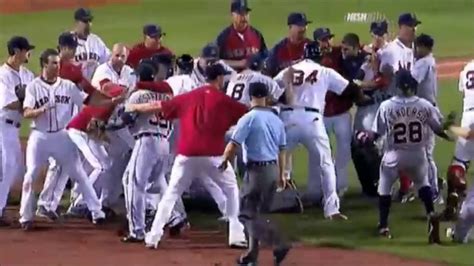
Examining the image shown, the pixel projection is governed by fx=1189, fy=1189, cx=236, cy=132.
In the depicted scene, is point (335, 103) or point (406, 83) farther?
point (335, 103)

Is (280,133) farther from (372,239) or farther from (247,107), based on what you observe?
(372,239)

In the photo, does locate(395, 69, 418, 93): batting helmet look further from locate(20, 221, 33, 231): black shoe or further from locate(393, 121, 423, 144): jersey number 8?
locate(20, 221, 33, 231): black shoe

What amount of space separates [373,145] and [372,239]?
2020 millimetres

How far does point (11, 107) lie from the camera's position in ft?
38.0

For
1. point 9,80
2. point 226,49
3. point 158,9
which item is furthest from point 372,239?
point 158,9

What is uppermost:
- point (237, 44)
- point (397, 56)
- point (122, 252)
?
point (237, 44)

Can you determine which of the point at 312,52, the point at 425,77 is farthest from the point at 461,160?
the point at 312,52

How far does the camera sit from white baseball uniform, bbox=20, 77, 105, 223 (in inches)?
444

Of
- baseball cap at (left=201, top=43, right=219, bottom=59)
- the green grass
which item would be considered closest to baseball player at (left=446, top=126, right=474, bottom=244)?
baseball cap at (left=201, top=43, right=219, bottom=59)

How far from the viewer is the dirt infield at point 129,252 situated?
995 cm

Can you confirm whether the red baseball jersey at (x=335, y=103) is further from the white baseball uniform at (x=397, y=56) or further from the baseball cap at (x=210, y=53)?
the baseball cap at (x=210, y=53)

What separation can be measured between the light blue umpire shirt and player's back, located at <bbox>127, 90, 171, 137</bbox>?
1.30m

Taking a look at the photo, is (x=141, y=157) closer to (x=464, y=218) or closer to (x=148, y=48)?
(x=148, y=48)

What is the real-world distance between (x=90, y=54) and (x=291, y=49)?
2.79 m
